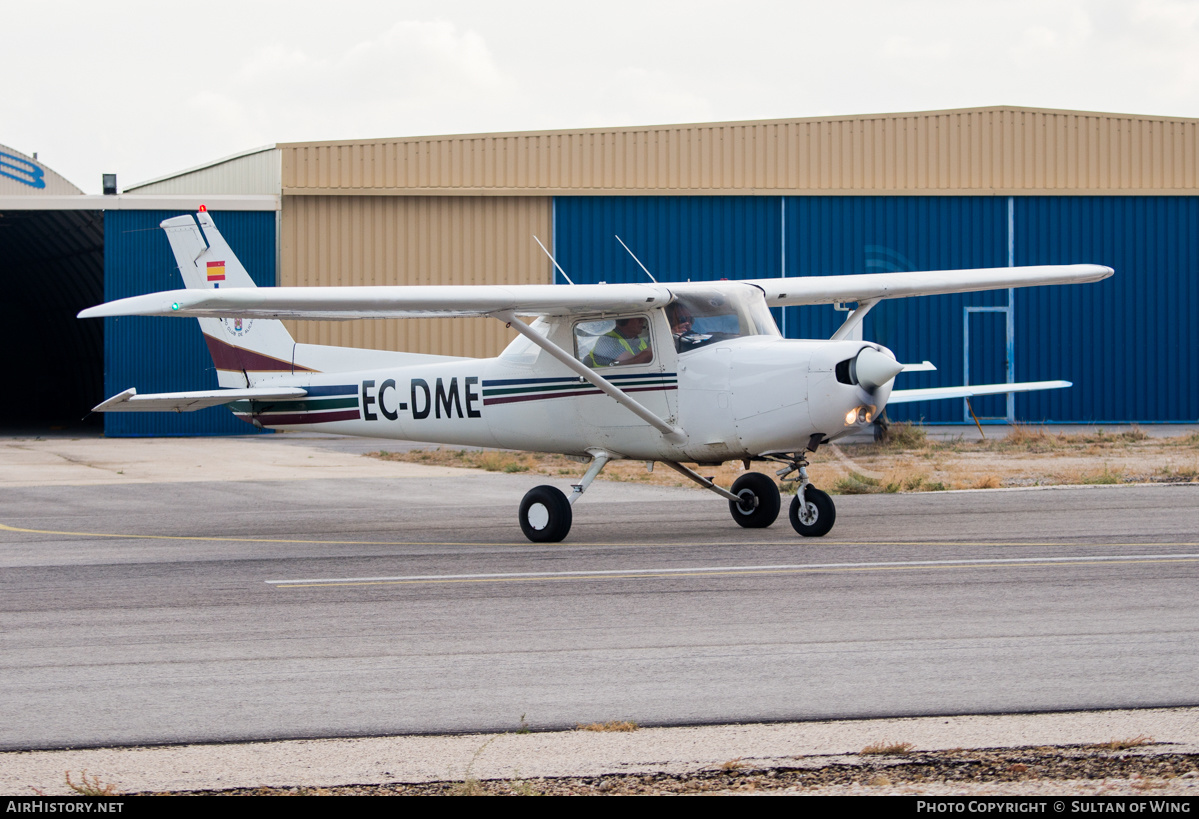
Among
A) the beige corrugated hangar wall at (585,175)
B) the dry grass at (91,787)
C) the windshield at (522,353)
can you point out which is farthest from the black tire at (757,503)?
the beige corrugated hangar wall at (585,175)

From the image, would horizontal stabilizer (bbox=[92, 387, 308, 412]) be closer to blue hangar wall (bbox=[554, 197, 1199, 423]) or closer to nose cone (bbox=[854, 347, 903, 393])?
nose cone (bbox=[854, 347, 903, 393])

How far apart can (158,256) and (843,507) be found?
808 inches

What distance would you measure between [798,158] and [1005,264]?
5.66 metres

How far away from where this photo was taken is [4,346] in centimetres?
4834

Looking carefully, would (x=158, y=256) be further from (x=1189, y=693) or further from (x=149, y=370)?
(x=1189, y=693)

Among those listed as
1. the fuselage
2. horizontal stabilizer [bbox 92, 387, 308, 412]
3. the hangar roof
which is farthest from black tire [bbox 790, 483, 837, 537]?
the hangar roof

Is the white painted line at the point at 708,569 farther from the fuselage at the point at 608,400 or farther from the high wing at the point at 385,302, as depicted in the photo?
the high wing at the point at 385,302

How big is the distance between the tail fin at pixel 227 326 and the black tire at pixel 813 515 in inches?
221

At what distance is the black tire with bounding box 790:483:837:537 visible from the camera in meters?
11.0

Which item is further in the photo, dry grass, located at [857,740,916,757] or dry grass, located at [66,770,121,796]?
dry grass, located at [857,740,916,757]

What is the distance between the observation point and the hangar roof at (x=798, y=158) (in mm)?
28766

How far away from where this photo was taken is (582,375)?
36.6 ft

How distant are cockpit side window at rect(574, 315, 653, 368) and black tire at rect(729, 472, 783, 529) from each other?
1.71 metres

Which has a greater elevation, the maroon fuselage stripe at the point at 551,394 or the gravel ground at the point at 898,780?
the maroon fuselage stripe at the point at 551,394
